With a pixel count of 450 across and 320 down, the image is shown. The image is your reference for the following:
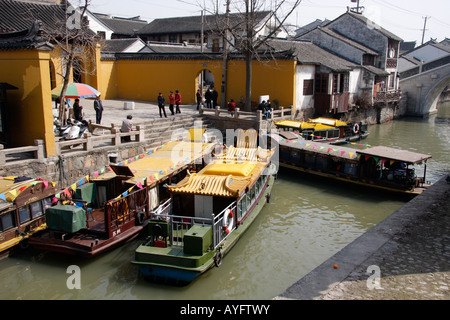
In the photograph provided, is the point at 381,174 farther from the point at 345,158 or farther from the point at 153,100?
the point at 153,100

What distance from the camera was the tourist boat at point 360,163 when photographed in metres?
14.7

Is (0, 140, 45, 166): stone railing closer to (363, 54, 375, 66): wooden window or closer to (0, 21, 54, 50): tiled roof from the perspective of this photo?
(0, 21, 54, 50): tiled roof

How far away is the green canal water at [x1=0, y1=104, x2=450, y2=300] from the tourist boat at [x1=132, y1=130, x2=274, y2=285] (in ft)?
1.63

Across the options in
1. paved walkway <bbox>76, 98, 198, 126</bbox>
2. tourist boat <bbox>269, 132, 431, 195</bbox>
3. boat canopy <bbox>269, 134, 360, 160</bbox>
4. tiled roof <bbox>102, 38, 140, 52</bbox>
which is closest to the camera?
tourist boat <bbox>269, 132, 431, 195</bbox>

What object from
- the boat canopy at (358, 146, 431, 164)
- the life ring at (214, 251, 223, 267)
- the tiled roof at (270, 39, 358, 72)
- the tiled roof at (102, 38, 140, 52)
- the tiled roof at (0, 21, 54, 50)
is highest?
the tiled roof at (102, 38, 140, 52)

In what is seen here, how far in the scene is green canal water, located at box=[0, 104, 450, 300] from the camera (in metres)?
9.16

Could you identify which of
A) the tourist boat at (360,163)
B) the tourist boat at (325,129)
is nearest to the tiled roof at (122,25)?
the tourist boat at (325,129)

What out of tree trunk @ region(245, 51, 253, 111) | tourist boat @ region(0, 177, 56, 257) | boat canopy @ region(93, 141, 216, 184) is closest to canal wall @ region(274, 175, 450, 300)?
boat canopy @ region(93, 141, 216, 184)

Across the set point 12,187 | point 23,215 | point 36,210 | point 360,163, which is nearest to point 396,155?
point 360,163

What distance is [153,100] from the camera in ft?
92.7

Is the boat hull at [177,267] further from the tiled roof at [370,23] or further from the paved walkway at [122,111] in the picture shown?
the tiled roof at [370,23]

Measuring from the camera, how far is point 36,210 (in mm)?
10703

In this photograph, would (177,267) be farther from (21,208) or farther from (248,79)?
(248,79)

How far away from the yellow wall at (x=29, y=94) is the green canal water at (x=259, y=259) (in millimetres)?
4781
